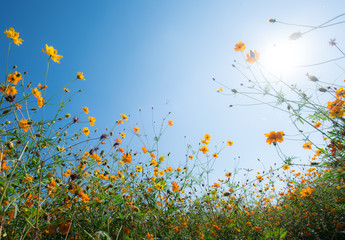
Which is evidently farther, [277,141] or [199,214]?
[199,214]

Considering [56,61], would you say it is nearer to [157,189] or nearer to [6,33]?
[6,33]

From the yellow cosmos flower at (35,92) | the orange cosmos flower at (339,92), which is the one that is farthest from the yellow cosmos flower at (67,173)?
the orange cosmos flower at (339,92)

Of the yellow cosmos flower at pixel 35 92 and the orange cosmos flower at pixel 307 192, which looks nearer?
the yellow cosmos flower at pixel 35 92

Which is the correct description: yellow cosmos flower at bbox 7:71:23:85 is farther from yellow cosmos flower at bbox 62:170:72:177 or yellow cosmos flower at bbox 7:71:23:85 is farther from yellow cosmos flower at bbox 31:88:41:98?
yellow cosmos flower at bbox 62:170:72:177

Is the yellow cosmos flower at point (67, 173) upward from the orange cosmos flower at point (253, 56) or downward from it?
downward

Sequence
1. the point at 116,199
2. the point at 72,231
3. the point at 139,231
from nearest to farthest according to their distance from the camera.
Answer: the point at 72,231, the point at 139,231, the point at 116,199

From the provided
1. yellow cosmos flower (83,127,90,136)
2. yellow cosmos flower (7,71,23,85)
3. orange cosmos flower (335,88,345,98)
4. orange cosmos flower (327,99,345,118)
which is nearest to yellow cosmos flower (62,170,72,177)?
yellow cosmos flower (83,127,90,136)

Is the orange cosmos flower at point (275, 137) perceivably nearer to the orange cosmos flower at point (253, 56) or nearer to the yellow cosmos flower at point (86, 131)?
the orange cosmos flower at point (253, 56)

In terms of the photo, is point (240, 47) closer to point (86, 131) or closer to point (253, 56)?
point (253, 56)

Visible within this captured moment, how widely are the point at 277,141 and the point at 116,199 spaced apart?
6.72 ft

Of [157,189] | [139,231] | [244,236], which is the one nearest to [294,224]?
[244,236]

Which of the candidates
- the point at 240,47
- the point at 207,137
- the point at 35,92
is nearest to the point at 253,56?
the point at 240,47

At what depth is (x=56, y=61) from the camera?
1893 mm

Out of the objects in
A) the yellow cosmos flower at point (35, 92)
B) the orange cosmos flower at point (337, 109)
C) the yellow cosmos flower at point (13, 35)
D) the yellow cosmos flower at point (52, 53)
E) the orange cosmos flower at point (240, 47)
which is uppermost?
the orange cosmos flower at point (240, 47)
